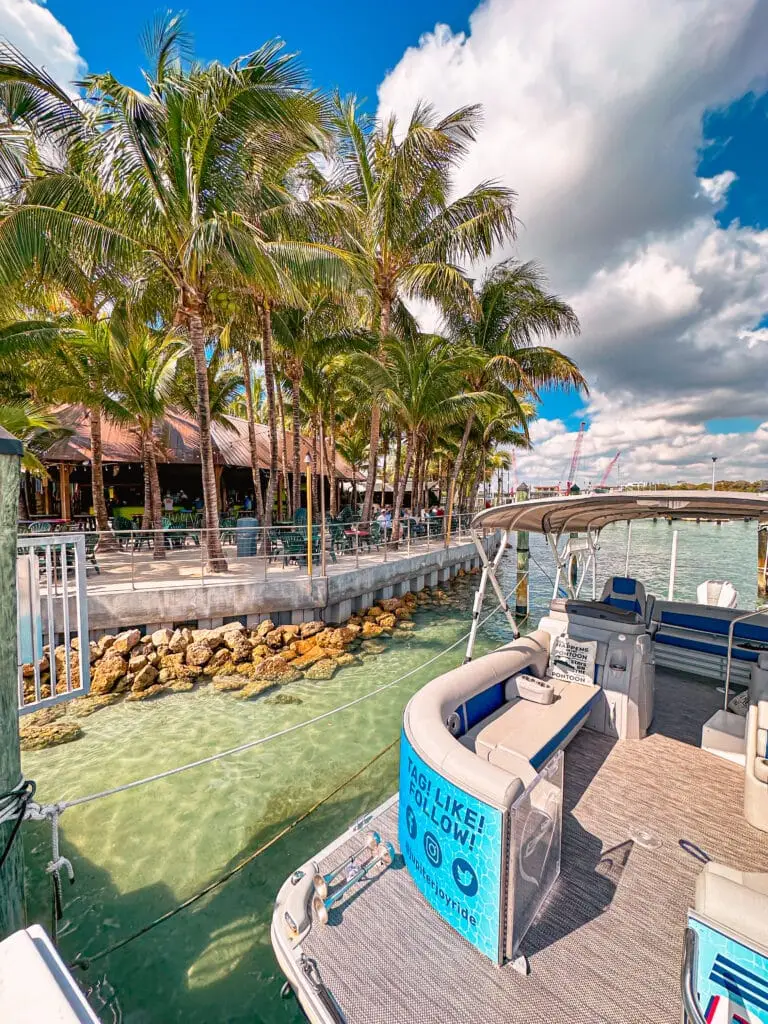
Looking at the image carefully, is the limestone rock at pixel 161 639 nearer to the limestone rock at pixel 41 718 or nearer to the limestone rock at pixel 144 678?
the limestone rock at pixel 144 678

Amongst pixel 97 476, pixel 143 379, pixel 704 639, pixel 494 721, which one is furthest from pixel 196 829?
pixel 143 379

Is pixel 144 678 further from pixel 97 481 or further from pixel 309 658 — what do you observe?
pixel 97 481

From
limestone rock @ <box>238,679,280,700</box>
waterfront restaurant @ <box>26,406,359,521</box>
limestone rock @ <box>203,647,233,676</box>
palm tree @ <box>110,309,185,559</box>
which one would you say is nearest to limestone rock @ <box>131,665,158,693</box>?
limestone rock @ <box>203,647,233,676</box>

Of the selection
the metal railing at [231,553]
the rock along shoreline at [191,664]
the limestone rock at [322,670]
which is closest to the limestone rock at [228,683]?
the rock along shoreline at [191,664]

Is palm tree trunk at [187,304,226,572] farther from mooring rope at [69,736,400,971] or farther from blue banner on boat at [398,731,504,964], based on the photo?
blue banner on boat at [398,731,504,964]

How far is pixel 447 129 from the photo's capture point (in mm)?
13398

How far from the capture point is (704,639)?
5.67 metres

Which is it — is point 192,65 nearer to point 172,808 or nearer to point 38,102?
point 38,102

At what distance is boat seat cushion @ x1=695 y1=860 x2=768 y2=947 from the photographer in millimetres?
1575

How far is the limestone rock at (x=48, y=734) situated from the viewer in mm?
5969

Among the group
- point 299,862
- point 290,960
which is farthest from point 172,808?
point 290,960

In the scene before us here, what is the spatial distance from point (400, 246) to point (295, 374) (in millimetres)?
5188

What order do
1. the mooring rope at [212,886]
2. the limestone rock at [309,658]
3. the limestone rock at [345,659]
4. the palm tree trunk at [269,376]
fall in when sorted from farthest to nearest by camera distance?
the palm tree trunk at [269,376]
the limestone rock at [345,659]
the limestone rock at [309,658]
the mooring rope at [212,886]

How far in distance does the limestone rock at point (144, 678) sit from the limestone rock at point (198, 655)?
0.59 m
